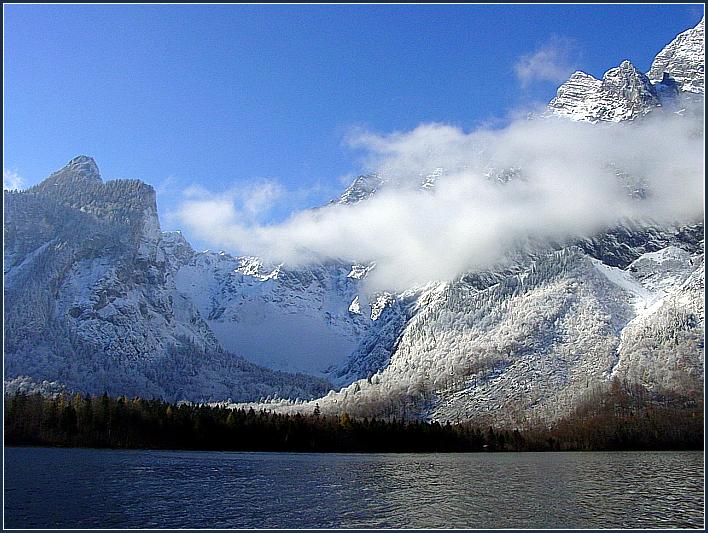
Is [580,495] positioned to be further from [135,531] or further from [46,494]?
[46,494]

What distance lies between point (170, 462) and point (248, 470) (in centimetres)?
2063

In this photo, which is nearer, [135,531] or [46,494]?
[135,531]

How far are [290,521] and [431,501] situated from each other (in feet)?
71.9

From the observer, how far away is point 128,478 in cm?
9488

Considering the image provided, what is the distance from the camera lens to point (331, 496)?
270ft

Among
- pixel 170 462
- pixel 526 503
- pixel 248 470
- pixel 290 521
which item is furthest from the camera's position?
pixel 170 462

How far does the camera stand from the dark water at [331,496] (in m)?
64.6

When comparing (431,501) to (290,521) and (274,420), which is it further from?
(274,420)

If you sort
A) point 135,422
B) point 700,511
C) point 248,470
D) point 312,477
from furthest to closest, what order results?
point 135,422 → point 248,470 → point 312,477 → point 700,511

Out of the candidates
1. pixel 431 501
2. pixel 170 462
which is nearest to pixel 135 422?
pixel 170 462

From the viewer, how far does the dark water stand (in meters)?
64.6

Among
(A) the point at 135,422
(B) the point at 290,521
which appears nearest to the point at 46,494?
(B) the point at 290,521

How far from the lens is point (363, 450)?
650 feet

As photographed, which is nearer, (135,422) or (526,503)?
(526,503)
